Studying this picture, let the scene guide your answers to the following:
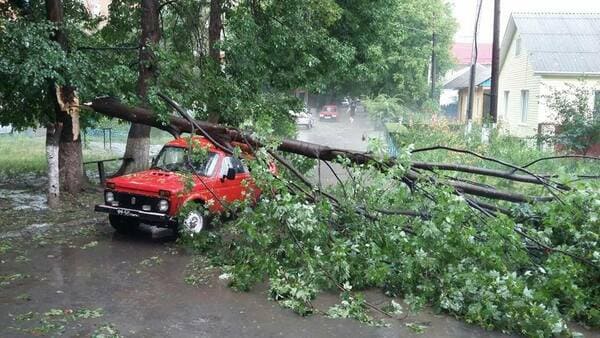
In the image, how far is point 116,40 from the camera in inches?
624

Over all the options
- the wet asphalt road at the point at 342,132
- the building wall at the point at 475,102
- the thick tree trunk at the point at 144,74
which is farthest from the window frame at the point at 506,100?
the thick tree trunk at the point at 144,74

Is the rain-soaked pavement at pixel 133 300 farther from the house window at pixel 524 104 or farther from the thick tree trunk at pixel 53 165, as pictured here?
the house window at pixel 524 104

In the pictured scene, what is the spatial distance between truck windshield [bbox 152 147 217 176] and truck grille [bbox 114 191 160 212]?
1015 mm

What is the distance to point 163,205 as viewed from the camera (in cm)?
954

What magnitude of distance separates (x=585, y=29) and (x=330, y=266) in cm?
2336

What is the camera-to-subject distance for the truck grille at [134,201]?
9.61 metres

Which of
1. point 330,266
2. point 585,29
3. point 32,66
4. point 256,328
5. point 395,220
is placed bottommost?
point 256,328

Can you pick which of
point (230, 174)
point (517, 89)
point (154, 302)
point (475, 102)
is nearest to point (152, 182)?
point (230, 174)

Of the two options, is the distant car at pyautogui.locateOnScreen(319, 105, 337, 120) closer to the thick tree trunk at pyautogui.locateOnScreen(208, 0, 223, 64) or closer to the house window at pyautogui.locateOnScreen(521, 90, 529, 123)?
the house window at pyautogui.locateOnScreen(521, 90, 529, 123)

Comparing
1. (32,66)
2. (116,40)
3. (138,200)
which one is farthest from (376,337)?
(116,40)

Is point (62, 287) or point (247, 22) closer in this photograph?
point (62, 287)

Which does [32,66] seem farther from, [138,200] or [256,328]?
[256,328]

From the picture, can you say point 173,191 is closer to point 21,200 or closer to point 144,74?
point 144,74

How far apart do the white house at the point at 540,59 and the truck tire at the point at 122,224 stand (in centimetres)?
1582
